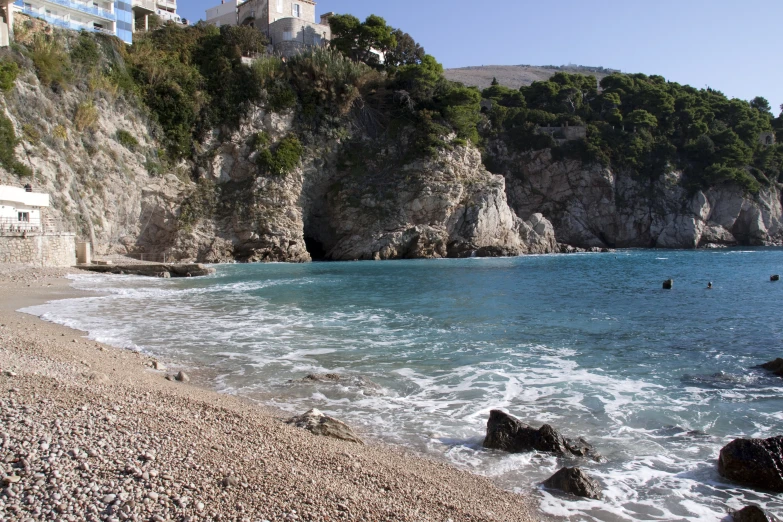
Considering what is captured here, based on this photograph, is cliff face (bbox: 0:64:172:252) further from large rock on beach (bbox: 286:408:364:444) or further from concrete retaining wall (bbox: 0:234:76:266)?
large rock on beach (bbox: 286:408:364:444)

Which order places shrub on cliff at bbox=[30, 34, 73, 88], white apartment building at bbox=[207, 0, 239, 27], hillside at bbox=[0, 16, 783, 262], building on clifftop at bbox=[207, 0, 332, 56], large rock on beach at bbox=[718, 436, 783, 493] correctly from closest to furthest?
1. large rock on beach at bbox=[718, 436, 783, 493]
2. shrub on cliff at bbox=[30, 34, 73, 88]
3. hillside at bbox=[0, 16, 783, 262]
4. building on clifftop at bbox=[207, 0, 332, 56]
5. white apartment building at bbox=[207, 0, 239, 27]

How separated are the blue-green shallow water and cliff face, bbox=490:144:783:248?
39.3 metres

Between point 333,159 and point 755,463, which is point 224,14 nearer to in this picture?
point 333,159

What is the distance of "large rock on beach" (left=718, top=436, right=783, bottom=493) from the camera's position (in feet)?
18.5

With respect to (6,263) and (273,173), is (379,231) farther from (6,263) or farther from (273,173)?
(6,263)

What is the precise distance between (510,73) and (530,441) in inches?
7114

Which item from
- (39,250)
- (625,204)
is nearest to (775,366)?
(39,250)

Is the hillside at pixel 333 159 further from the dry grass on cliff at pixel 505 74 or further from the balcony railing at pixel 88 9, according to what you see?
the dry grass on cliff at pixel 505 74

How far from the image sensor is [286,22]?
52219 millimetres

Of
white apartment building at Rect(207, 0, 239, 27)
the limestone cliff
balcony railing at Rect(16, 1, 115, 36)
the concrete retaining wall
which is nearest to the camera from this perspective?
the concrete retaining wall

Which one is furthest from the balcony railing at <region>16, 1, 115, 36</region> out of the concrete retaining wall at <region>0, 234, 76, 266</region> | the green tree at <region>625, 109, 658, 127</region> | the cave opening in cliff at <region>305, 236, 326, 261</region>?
the green tree at <region>625, 109, 658, 127</region>

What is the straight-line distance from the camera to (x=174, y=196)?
39.2 metres

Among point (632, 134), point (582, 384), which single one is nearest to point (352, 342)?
point (582, 384)

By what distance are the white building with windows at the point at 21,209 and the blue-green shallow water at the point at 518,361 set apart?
7.17 meters
